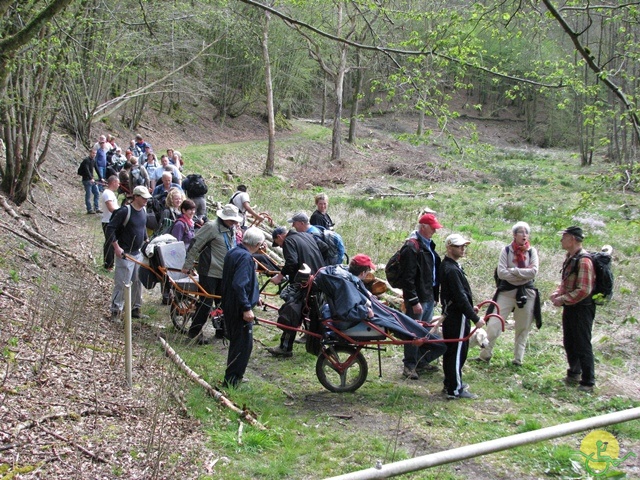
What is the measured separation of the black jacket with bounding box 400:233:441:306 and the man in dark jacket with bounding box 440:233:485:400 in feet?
1.91

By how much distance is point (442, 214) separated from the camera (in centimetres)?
2309

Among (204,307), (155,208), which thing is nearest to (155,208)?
(155,208)

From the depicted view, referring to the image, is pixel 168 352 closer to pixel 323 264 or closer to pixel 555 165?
pixel 323 264

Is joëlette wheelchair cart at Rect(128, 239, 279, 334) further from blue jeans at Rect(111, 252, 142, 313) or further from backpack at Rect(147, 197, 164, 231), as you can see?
backpack at Rect(147, 197, 164, 231)

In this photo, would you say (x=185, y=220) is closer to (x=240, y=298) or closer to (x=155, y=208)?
(x=155, y=208)

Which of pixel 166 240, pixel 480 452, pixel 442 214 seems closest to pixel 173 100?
pixel 442 214

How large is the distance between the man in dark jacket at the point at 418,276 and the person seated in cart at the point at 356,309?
0.74m

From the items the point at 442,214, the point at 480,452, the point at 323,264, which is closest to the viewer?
the point at 480,452

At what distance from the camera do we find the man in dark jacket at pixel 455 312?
7.05 meters

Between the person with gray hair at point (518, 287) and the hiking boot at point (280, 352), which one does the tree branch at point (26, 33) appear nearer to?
the hiking boot at point (280, 352)

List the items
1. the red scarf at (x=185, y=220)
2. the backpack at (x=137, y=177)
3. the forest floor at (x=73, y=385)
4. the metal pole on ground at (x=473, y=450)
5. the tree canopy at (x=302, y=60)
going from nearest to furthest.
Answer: the metal pole on ground at (x=473, y=450) → the forest floor at (x=73, y=385) → the tree canopy at (x=302, y=60) → the red scarf at (x=185, y=220) → the backpack at (x=137, y=177)

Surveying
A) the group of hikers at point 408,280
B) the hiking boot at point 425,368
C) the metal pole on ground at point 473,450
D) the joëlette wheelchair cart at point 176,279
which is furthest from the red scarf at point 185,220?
the metal pole on ground at point 473,450

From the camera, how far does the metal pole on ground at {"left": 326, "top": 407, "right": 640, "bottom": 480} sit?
2854 mm

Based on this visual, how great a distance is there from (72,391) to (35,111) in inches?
380
